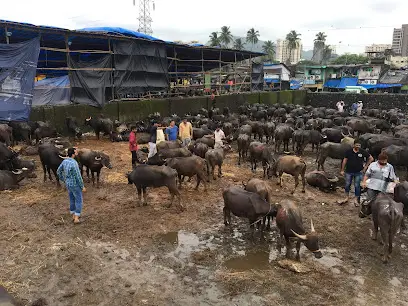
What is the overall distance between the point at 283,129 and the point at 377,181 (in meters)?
8.66

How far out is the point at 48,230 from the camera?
832cm

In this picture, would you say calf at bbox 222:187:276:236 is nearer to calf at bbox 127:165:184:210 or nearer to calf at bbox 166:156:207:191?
calf at bbox 127:165:184:210

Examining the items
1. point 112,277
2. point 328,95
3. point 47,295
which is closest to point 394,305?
point 112,277

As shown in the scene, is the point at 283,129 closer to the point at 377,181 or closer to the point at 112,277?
the point at 377,181

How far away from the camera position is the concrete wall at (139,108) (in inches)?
731

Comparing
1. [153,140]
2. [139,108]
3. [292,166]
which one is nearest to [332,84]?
[139,108]

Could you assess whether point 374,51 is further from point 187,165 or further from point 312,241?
point 312,241

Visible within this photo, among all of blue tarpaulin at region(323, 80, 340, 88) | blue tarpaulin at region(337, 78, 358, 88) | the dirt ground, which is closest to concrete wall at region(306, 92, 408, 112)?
blue tarpaulin at region(337, 78, 358, 88)

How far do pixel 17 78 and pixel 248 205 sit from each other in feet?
47.4

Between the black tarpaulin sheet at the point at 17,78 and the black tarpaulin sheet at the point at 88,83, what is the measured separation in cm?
252

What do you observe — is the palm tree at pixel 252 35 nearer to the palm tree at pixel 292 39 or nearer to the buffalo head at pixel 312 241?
the palm tree at pixel 292 39

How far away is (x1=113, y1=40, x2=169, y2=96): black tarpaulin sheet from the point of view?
74.5ft

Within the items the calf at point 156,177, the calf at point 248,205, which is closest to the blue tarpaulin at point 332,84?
the calf at point 156,177

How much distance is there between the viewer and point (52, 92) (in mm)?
19391
